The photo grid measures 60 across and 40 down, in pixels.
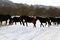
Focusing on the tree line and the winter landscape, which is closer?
the winter landscape

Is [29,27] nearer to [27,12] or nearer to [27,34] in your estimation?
[27,34]

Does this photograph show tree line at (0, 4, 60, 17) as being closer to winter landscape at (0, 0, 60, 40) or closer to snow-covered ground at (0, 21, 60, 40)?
winter landscape at (0, 0, 60, 40)

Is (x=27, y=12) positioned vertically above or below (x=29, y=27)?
below

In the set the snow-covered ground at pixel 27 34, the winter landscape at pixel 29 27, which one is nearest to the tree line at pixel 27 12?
the winter landscape at pixel 29 27

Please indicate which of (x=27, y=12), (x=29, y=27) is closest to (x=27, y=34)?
(x=29, y=27)

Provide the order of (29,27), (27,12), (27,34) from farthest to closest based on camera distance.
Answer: (27,12) → (29,27) → (27,34)

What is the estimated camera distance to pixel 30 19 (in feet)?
67.6

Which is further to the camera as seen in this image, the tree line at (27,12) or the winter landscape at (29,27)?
the tree line at (27,12)

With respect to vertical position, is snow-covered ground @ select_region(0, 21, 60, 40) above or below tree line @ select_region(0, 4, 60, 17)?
above

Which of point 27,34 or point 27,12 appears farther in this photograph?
point 27,12

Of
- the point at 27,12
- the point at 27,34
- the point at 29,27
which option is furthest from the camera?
the point at 27,12

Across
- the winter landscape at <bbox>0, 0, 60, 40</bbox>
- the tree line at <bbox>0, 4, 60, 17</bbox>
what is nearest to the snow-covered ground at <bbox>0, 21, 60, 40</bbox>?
the winter landscape at <bbox>0, 0, 60, 40</bbox>

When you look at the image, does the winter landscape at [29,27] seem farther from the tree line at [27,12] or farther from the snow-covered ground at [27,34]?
the tree line at [27,12]

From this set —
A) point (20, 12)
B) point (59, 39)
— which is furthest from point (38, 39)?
point (20, 12)
